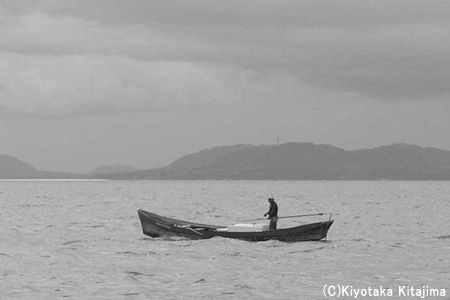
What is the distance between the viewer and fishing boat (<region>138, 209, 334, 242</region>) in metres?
48.8

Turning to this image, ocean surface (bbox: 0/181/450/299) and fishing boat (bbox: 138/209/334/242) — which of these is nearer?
ocean surface (bbox: 0/181/450/299)

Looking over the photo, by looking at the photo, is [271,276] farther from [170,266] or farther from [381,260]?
[381,260]

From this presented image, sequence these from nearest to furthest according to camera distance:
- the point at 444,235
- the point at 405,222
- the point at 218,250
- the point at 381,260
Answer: the point at 381,260
the point at 218,250
the point at 444,235
the point at 405,222

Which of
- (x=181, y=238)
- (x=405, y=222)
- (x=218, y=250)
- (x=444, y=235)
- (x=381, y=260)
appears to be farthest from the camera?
(x=405, y=222)

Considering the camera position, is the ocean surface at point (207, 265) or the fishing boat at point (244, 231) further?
the fishing boat at point (244, 231)

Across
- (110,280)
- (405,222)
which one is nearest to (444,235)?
(405,222)

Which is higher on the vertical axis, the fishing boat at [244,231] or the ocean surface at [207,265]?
the fishing boat at [244,231]

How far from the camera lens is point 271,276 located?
123 feet

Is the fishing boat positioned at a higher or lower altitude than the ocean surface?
higher

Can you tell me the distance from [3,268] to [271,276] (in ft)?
43.0

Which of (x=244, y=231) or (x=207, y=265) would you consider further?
(x=244, y=231)

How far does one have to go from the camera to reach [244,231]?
4928 cm

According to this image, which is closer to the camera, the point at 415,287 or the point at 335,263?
the point at 415,287

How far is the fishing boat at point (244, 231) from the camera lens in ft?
160
